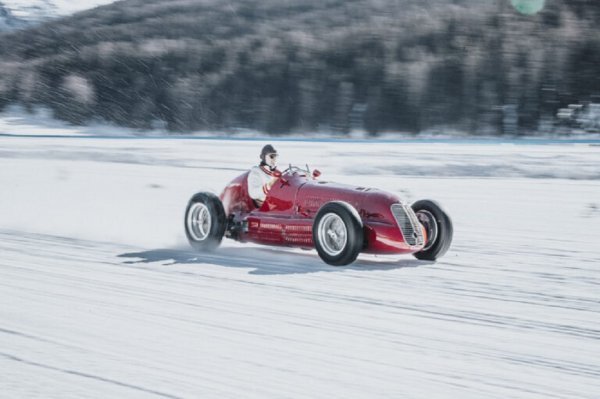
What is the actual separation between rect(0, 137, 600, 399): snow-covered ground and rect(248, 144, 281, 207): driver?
631mm

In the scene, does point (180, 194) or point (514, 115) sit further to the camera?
point (514, 115)

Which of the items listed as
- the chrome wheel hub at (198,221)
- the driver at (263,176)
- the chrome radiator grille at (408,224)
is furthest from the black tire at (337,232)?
the chrome wheel hub at (198,221)

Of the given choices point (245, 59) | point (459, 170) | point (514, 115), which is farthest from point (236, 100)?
point (459, 170)

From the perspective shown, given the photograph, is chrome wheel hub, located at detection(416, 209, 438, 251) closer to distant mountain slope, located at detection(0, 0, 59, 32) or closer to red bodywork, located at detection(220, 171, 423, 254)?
red bodywork, located at detection(220, 171, 423, 254)

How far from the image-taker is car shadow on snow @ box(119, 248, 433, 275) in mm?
8125

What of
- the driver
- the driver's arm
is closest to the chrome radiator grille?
the driver

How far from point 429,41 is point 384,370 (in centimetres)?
6008

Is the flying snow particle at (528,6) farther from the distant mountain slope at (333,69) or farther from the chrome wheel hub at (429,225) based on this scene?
the chrome wheel hub at (429,225)

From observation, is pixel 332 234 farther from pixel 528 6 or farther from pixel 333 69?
pixel 528 6

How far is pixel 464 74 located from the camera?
52.4m

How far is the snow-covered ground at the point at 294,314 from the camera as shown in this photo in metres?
4.65

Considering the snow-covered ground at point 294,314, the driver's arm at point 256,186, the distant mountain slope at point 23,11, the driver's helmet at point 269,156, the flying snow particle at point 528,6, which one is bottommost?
the snow-covered ground at point 294,314

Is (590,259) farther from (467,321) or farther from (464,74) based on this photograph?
(464,74)

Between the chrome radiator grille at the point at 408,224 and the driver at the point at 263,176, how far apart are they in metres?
1.63
